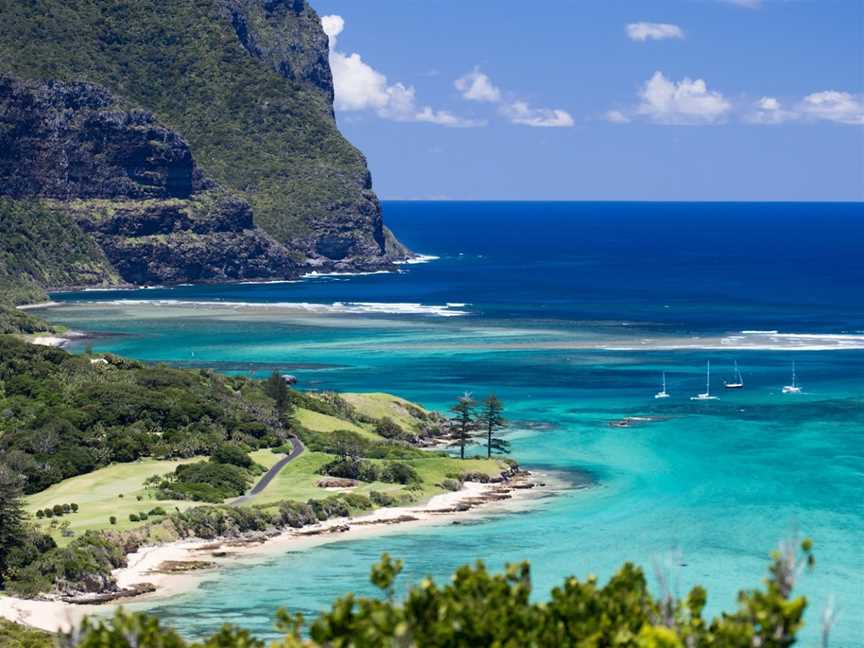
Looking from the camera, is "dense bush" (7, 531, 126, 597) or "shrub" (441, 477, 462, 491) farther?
"shrub" (441, 477, 462, 491)

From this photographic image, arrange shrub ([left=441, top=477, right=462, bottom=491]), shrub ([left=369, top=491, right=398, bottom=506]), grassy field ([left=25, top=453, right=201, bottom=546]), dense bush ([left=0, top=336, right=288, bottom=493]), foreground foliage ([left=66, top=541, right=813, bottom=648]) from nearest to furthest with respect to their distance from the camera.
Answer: foreground foliage ([left=66, top=541, right=813, bottom=648])
grassy field ([left=25, top=453, right=201, bottom=546])
shrub ([left=369, top=491, right=398, bottom=506])
dense bush ([left=0, top=336, right=288, bottom=493])
shrub ([left=441, top=477, right=462, bottom=491])

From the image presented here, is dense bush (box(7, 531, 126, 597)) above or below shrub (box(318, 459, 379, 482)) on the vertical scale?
below

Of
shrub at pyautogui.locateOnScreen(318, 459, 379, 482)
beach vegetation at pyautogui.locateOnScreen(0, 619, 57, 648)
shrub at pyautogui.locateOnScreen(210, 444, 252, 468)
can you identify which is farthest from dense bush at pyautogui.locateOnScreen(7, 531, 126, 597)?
shrub at pyautogui.locateOnScreen(318, 459, 379, 482)

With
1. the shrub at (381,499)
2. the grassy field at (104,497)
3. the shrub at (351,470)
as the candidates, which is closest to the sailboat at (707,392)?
the shrub at (351,470)

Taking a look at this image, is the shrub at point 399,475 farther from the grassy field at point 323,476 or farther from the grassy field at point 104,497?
the grassy field at point 104,497

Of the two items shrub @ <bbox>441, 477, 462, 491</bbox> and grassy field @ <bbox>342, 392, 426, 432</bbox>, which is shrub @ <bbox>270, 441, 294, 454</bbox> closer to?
shrub @ <bbox>441, 477, 462, 491</bbox>

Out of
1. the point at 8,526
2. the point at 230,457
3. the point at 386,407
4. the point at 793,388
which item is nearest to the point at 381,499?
the point at 230,457

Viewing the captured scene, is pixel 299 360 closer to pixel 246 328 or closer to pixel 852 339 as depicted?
pixel 246 328
